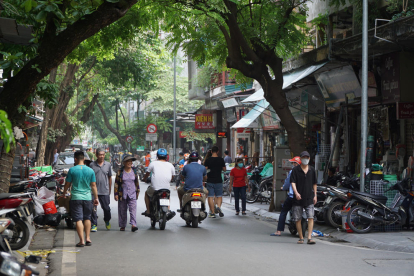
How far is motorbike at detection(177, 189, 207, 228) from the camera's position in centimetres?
1216

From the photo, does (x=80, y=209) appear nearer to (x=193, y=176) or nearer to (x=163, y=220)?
(x=163, y=220)

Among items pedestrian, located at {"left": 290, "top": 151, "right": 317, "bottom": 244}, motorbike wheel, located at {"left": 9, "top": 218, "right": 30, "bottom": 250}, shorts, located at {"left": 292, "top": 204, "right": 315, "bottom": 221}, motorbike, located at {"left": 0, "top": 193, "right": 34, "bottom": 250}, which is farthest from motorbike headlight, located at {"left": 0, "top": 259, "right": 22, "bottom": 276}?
shorts, located at {"left": 292, "top": 204, "right": 315, "bottom": 221}

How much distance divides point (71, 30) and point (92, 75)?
26.0 m

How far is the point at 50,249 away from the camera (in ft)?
30.6

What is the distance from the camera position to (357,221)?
451 inches

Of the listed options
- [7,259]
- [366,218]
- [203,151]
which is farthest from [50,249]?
[203,151]

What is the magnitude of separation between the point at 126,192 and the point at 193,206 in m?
1.56

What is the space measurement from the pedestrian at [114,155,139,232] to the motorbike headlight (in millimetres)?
7466

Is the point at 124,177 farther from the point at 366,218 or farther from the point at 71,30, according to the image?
the point at 366,218

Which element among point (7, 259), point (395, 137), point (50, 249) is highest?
point (395, 137)

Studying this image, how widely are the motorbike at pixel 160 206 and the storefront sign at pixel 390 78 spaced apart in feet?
21.6

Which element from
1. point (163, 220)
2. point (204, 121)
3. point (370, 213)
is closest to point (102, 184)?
point (163, 220)

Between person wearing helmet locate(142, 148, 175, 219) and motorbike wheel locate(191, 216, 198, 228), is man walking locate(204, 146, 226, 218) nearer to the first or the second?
motorbike wheel locate(191, 216, 198, 228)

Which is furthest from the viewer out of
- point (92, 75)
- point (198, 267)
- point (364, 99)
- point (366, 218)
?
point (92, 75)
